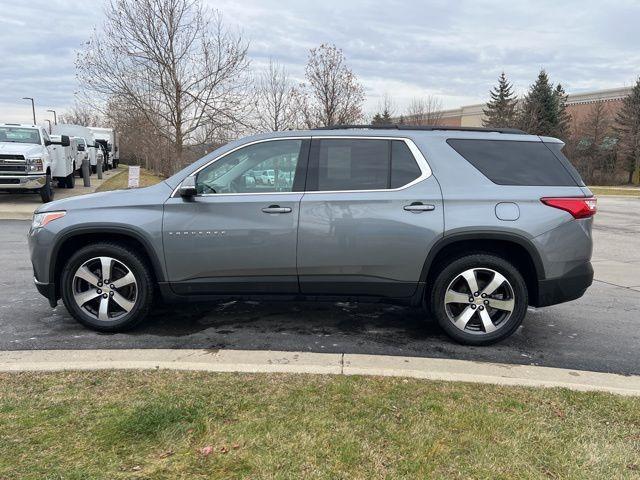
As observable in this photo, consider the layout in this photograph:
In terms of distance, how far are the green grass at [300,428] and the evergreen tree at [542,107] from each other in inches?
1959

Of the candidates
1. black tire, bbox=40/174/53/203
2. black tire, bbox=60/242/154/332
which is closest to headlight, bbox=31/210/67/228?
black tire, bbox=60/242/154/332

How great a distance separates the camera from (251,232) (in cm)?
Answer: 420

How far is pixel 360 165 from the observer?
4301 mm

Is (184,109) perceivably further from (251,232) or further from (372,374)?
(372,374)

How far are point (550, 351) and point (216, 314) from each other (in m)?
3.17

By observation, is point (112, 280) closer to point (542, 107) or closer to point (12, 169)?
point (12, 169)

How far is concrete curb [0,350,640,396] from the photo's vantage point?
3586mm

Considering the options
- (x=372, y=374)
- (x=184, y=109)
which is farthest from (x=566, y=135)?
(x=372, y=374)

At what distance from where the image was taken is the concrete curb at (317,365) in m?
3.59

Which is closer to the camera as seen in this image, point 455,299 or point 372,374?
point 372,374

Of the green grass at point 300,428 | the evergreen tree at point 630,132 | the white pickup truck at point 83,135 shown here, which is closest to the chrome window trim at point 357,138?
the green grass at point 300,428

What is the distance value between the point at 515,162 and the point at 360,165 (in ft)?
4.35

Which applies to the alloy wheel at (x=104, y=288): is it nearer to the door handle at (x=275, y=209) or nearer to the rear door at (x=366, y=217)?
the door handle at (x=275, y=209)

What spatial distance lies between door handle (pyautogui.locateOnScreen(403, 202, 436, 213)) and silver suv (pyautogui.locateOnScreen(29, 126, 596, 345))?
0.01 metres
